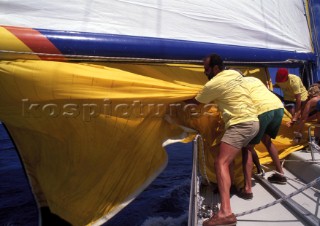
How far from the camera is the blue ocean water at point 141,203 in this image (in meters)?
4.33

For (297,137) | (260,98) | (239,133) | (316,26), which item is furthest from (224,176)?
(316,26)

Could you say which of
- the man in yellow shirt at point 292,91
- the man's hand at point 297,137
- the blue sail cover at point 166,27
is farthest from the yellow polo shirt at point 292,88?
the man's hand at point 297,137

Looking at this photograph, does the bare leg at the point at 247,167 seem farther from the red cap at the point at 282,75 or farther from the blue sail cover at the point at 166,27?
the red cap at the point at 282,75

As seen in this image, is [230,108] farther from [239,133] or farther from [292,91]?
[292,91]

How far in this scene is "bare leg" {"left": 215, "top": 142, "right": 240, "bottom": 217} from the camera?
2441 mm

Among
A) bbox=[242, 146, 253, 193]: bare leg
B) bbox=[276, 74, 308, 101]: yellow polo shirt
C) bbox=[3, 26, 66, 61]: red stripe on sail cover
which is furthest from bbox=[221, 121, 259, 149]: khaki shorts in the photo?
bbox=[276, 74, 308, 101]: yellow polo shirt

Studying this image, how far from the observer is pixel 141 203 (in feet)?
16.3

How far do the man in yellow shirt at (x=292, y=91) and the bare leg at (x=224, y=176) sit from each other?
5.90 feet

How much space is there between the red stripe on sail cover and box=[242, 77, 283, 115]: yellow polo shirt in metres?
1.65

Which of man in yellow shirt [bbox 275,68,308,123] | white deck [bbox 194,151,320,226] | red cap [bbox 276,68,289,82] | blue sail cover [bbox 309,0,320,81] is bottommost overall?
white deck [bbox 194,151,320,226]

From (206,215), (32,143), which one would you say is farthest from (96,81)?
(206,215)

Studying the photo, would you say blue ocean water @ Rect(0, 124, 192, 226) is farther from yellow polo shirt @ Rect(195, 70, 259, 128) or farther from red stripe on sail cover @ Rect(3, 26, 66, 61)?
red stripe on sail cover @ Rect(3, 26, 66, 61)

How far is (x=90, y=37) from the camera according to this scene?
7.98ft

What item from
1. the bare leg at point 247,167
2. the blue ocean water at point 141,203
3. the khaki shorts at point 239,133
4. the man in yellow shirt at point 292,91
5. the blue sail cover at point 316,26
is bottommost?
the blue ocean water at point 141,203
